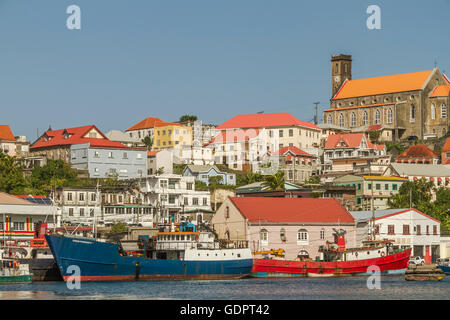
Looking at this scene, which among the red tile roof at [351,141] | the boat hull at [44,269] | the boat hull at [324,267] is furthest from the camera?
the red tile roof at [351,141]

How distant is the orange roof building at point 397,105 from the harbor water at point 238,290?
106822 millimetres

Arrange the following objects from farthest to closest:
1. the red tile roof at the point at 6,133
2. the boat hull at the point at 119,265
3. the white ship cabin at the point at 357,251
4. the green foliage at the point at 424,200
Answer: the red tile roof at the point at 6,133, the green foliage at the point at 424,200, the white ship cabin at the point at 357,251, the boat hull at the point at 119,265

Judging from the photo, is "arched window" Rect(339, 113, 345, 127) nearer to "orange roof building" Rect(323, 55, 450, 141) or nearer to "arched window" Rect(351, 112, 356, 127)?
"orange roof building" Rect(323, 55, 450, 141)

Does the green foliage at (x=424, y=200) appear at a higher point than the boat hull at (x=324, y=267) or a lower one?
higher

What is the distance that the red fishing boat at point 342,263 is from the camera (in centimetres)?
7462

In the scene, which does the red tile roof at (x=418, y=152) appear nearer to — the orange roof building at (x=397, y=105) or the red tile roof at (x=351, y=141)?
the red tile roof at (x=351, y=141)

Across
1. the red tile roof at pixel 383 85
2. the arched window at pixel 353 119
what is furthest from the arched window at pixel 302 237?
the arched window at pixel 353 119

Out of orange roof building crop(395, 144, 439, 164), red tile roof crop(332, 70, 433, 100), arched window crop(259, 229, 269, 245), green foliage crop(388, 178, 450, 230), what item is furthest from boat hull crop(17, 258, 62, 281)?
red tile roof crop(332, 70, 433, 100)

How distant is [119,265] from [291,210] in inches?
968

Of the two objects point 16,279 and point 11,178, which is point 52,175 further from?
point 16,279

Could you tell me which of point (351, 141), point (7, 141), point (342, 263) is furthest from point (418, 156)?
point (342, 263)
